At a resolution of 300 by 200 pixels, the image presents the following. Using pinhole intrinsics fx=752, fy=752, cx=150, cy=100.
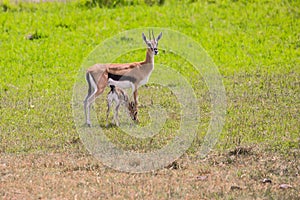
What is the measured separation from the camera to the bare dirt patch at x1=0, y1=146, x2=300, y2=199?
736cm

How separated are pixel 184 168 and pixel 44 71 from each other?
6369 mm

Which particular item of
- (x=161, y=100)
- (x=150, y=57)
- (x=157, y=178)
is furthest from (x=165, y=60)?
(x=157, y=178)

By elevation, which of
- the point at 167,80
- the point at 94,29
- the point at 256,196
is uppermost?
the point at 94,29

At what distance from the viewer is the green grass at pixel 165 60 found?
394 inches

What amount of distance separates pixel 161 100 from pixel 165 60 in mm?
2845

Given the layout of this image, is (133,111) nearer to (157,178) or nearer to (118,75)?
(118,75)

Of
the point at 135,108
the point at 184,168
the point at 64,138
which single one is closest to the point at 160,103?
the point at 135,108

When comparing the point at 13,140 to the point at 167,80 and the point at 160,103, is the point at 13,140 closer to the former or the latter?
the point at 160,103

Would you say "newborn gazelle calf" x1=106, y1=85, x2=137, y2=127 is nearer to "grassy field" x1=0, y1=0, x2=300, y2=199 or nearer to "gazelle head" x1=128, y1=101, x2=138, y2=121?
"gazelle head" x1=128, y1=101, x2=138, y2=121

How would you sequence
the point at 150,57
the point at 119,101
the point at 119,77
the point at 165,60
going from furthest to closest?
the point at 165,60 < the point at 150,57 < the point at 119,77 < the point at 119,101

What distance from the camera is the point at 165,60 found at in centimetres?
1467

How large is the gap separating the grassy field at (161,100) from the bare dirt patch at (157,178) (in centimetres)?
1

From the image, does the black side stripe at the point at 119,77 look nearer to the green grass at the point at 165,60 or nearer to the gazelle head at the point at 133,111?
the gazelle head at the point at 133,111

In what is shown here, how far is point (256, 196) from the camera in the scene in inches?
285
